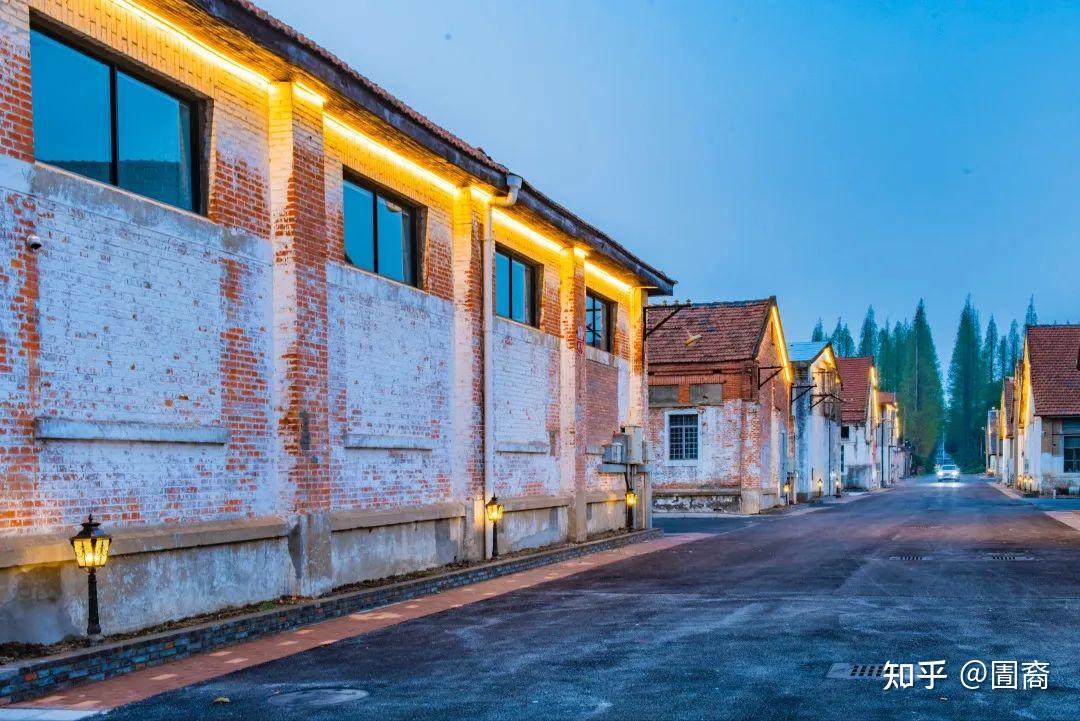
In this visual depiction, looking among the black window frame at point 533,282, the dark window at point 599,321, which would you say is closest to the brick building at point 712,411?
the dark window at point 599,321

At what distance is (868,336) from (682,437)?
388 feet

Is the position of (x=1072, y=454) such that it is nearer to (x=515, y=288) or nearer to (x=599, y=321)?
(x=599, y=321)

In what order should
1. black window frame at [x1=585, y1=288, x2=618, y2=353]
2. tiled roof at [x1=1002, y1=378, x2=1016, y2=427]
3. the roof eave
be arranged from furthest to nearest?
tiled roof at [x1=1002, y1=378, x2=1016, y2=427] → black window frame at [x1=585, y1=288, x2=618, y2=353] → the roof eave

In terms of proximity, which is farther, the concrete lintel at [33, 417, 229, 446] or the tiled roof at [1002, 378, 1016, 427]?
the tiled roof at [1002, 378, 1016, 427]

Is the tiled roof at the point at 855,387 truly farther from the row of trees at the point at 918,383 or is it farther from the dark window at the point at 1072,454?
the row of trees at the point at 918,383

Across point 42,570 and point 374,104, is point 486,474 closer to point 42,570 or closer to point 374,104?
point 374,104

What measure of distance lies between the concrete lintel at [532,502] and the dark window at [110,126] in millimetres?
9077

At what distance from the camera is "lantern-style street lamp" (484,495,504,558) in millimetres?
16938

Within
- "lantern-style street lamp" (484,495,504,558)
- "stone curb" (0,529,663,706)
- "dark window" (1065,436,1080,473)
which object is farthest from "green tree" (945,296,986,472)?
"stone curb" (0,529,663,706)

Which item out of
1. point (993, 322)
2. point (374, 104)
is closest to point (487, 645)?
point (374, 104)

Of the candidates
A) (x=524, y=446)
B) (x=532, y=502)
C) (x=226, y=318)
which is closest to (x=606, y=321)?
(x=524, y=446)

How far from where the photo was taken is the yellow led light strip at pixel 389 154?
44.0 feet

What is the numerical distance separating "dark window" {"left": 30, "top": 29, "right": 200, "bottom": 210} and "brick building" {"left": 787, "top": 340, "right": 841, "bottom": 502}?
3582 centimetres

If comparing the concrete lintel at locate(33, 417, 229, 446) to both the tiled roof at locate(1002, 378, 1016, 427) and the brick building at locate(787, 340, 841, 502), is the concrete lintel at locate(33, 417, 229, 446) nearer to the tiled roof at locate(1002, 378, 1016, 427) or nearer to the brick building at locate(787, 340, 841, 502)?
the brick building at locate(787, 340, 841, 502)
